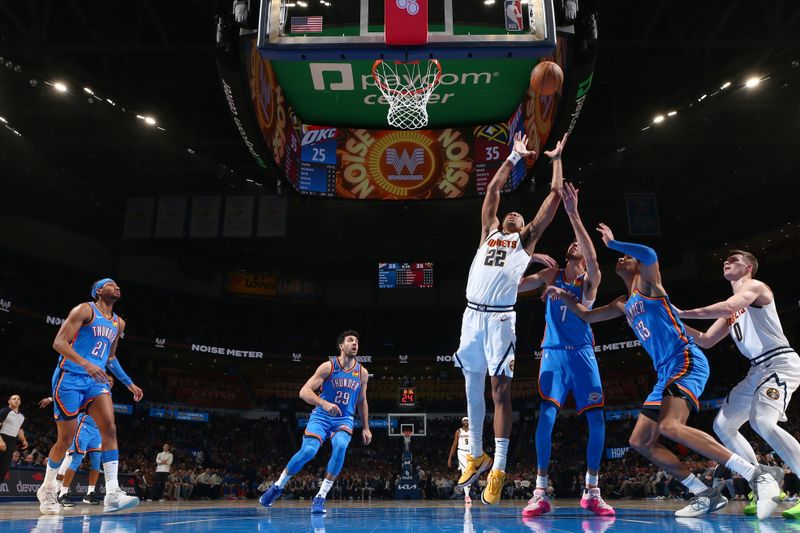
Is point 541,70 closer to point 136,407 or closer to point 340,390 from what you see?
point 340,390

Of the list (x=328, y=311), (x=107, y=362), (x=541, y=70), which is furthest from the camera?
(x=328, y=311)

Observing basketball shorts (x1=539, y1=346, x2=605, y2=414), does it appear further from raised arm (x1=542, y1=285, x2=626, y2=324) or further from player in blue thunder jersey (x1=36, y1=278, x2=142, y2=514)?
player in blue thunder jersey (x1=36, y1=278, x2=142, y2=514)

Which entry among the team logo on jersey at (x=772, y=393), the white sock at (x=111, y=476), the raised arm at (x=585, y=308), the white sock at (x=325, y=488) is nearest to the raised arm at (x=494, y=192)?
the raised arm at (x=585, y=308)

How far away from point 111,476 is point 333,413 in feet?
7.56

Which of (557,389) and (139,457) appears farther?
(139,457)

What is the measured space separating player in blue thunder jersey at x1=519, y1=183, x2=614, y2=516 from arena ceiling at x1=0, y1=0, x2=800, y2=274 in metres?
7.43

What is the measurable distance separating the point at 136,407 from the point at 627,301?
2689cm

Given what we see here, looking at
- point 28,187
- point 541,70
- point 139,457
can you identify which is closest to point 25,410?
point 139,457

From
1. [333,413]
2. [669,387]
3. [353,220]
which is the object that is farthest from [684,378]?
[353,220]

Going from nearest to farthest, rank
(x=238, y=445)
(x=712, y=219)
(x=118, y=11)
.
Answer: (x=118, y=11)
(x=712, y=219)
(x=238, y=445)

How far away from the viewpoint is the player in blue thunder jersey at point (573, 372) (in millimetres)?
5816

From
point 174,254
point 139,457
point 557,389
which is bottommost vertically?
point 139,457

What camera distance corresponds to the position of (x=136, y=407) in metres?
28.0

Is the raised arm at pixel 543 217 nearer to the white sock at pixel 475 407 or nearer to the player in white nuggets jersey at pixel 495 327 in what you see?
the player in white nuggets jersey at pixel 495 327
